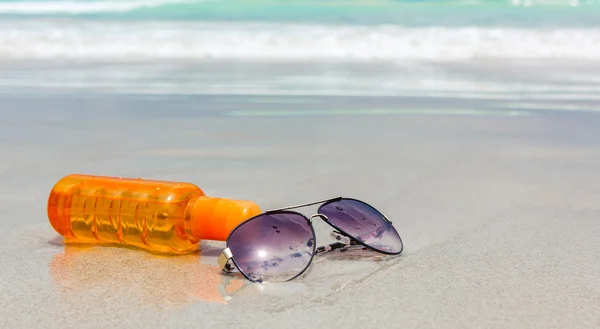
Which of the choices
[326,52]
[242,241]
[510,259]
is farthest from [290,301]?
[326,52]

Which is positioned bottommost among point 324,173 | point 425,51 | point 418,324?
point 425,51

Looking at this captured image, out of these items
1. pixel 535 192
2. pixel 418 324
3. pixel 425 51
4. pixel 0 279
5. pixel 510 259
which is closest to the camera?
pixel 418 324

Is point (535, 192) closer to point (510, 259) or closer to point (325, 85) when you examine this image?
point (510, 259)

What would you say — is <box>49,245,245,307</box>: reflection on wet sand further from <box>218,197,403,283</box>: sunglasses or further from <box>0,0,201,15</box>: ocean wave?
<box>0,0,201,15</box>: ocean wave

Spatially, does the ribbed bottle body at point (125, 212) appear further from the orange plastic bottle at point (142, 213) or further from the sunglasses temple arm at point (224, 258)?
the sunglasses temple arm at point (224, 258)

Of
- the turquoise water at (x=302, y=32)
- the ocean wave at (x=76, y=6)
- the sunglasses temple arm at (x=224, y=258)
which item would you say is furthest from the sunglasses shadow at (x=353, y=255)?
the ocean wave at (x=76, y=6)

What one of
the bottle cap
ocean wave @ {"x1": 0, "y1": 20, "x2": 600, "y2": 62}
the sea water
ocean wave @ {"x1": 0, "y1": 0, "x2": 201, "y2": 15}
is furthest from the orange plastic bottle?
ocean wave @ {"x1": 0, "y1": 0, "x2": 201, "y2": 15}
